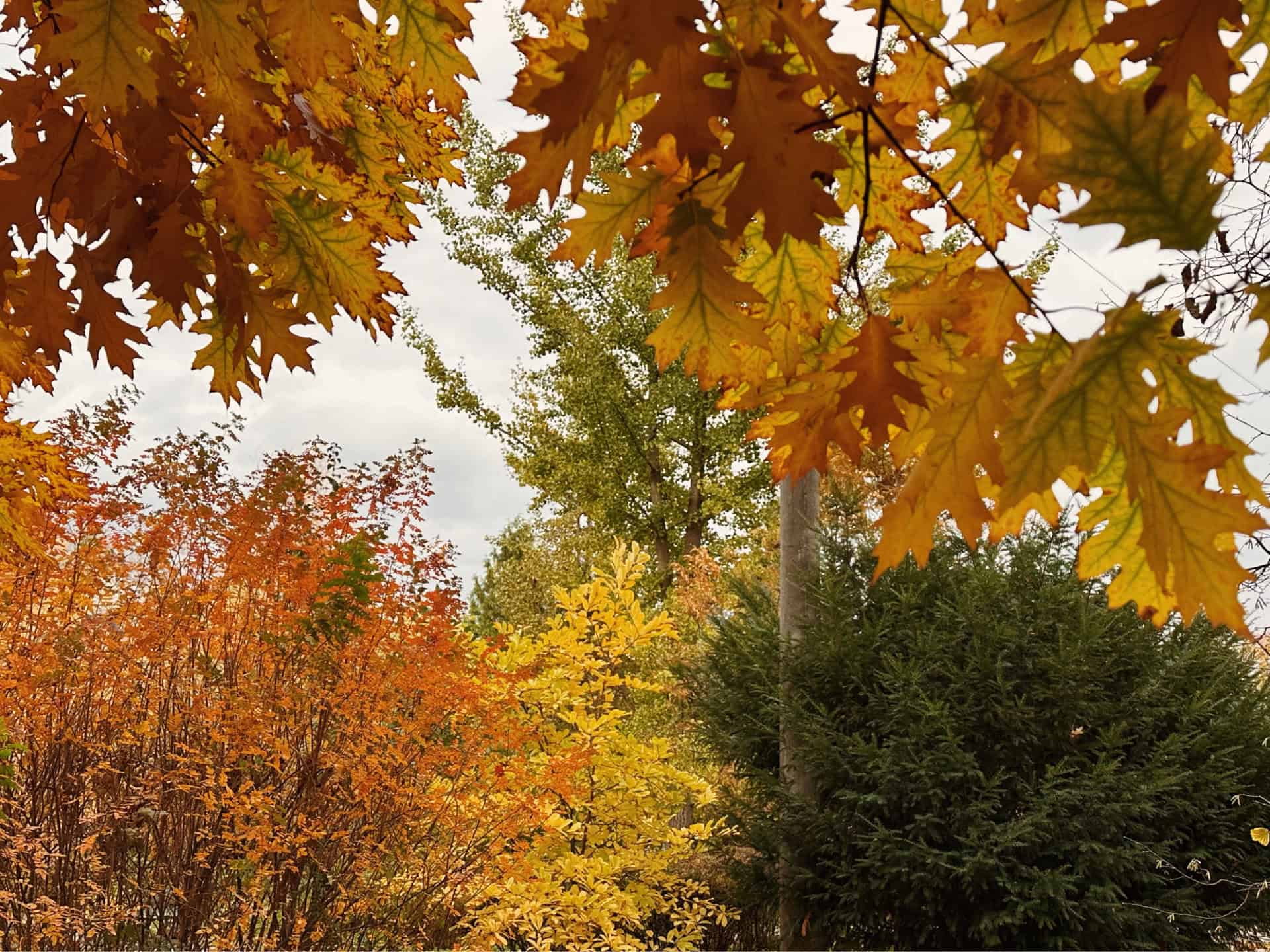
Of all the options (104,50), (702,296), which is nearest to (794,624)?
(702,296)

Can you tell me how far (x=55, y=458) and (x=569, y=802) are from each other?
120 inches

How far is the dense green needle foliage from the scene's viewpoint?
454 cm

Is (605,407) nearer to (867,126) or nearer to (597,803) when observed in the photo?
(597,803)

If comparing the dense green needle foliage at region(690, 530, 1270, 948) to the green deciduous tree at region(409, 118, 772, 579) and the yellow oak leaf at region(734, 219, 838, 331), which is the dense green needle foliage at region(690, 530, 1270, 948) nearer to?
the yellow oak leaf at region(734, 219, 838, 331)

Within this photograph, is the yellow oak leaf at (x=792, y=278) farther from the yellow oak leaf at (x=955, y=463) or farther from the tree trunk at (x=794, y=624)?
the tree trunk at (x=794, y=624)

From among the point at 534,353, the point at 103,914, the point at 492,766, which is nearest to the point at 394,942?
the point at 492,766

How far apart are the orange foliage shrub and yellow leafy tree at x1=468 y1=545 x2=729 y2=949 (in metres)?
0.59

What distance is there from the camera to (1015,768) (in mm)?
4910

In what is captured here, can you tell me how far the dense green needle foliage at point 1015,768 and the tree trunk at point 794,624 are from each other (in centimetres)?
8

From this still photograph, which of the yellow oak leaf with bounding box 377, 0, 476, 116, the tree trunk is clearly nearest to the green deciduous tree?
the tree trunk

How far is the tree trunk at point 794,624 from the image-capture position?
5.23 m

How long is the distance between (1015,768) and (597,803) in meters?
2.21

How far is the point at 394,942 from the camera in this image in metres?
4.41

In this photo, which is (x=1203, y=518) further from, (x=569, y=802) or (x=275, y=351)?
(x=569, y=802)
